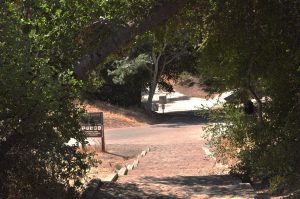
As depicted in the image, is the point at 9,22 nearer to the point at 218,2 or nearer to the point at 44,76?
the point at 44,76

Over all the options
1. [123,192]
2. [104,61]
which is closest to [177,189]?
[123,192]

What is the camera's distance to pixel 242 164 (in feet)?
41.5

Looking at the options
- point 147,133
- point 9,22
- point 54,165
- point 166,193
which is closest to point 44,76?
point 9,22

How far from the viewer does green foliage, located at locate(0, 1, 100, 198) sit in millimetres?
6492

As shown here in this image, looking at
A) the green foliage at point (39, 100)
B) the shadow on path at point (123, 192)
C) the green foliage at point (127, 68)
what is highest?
the green foliage at point (127, 68)

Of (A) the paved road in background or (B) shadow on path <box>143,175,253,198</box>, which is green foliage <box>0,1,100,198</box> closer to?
(A) the paved road in background

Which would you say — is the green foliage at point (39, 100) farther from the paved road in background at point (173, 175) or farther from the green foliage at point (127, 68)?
the green foliage at point (127, 68)

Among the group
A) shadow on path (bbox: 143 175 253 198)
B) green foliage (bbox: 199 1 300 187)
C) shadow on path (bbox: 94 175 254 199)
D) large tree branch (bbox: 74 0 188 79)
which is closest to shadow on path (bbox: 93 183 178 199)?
shadow on path (bbox: 94 175 254 199)

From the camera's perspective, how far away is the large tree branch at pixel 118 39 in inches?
334

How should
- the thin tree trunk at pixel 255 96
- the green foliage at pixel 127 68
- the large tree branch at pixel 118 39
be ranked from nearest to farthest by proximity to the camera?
the large tree branch at pixel 118 39
the thin tree trunk at pixel 255 96
the green foliage at pixel 127 68

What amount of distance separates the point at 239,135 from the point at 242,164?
80cm

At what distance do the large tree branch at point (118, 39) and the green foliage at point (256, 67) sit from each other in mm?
2287

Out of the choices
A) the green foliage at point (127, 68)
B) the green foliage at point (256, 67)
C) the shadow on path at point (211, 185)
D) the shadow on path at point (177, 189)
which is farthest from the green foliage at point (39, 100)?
the green foliage at point (127, 68)

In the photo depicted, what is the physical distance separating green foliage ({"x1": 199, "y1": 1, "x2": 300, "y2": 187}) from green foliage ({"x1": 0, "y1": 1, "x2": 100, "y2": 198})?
3.91 m
